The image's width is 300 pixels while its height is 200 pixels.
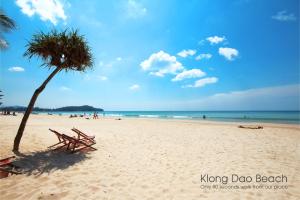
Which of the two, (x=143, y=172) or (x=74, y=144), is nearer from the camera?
(x=143, y=172)

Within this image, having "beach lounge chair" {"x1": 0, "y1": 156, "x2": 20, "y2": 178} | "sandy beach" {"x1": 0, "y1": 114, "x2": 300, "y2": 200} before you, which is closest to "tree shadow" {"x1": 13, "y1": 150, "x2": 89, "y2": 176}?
"sandy beach" {"x1": 0, "y1": 114, "x2": 300, "y2": 200}

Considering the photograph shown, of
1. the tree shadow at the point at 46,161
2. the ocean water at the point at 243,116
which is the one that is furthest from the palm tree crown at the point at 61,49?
the ocean water at the point at 243,116

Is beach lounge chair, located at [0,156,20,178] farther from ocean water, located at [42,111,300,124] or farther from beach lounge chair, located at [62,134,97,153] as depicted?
ocean water, located at [42,111,300,124]

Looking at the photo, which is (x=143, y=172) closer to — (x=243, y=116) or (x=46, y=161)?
(x=46, y=161)

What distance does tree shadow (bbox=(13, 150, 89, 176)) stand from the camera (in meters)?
6.19

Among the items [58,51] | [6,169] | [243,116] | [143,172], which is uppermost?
[58,51]

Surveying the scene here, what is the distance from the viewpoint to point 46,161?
23.3 feet

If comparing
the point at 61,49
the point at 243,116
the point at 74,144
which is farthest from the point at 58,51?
the point at 243,116

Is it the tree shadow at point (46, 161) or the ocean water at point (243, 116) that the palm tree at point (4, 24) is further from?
the ocean water at point (243, 116)

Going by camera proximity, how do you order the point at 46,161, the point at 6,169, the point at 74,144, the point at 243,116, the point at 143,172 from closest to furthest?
the point at 6,169 < the point at 143,172 < the point at 46,161 < the point at 74,144 < the point at 243,116

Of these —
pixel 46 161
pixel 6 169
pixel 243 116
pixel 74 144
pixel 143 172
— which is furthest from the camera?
pixel 243 116

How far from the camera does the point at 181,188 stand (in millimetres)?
5082

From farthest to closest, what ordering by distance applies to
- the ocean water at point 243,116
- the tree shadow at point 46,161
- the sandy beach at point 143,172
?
the ocean water at point 243,116, the tree shadow at point 46,161, the sandy beach at point 143,172

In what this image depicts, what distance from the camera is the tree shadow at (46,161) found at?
619cm
